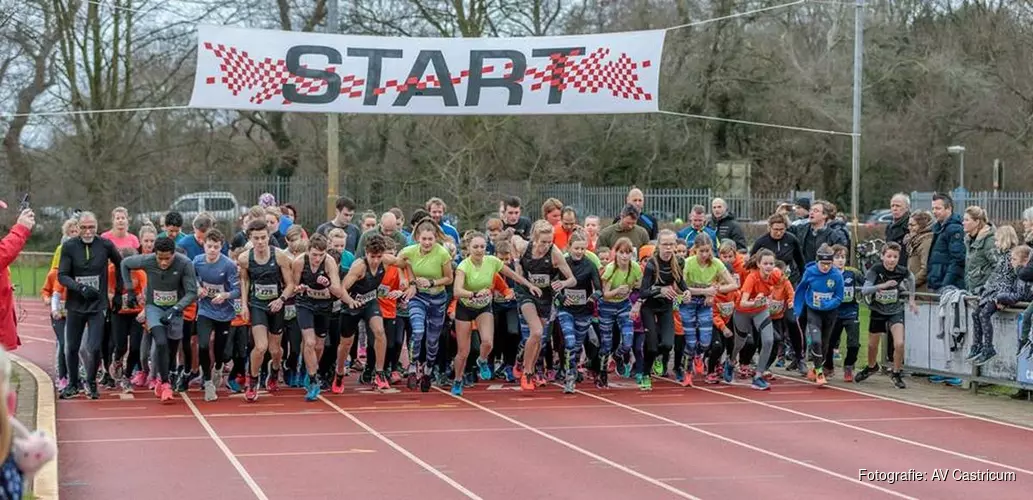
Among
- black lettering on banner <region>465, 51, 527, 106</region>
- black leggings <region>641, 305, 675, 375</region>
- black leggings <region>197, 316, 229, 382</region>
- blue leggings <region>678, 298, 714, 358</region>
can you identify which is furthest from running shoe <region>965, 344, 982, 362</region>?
black leggings <region>197, 316, 229, 382</region>

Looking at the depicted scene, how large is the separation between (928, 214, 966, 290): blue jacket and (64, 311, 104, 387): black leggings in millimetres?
8873

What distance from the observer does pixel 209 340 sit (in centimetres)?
1452

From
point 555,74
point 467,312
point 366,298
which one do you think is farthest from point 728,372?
point 555,74

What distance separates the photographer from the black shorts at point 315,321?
14586 millimetres

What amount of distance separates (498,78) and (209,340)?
7068 mm

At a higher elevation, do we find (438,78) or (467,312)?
(438,78)

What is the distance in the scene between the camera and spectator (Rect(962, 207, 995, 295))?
15.3 metres

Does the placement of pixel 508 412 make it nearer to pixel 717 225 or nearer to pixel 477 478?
pixel 477 478

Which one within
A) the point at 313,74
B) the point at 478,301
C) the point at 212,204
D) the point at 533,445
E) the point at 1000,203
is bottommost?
the point at 533,445

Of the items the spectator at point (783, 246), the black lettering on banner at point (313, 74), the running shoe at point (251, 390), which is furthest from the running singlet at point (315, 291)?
the black lettering on banner at point (313, 74)

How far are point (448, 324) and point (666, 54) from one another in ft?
87.4

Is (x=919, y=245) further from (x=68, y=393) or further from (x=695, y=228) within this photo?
(x=68, y=393)

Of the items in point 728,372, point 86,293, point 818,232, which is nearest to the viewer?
point 86,293

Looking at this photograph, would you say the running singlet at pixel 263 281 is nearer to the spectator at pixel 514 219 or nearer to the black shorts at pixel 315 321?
the black shorts at pixel 315 321
